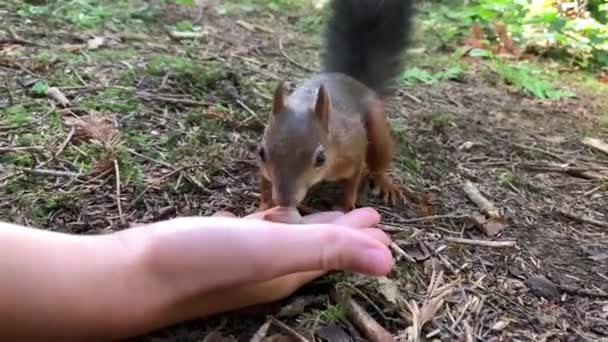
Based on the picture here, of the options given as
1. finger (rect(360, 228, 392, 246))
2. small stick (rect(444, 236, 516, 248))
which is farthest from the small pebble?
finger (rect(360, 228, 392, 246))

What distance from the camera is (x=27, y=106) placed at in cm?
268

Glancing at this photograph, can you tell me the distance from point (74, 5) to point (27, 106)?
1.70 m

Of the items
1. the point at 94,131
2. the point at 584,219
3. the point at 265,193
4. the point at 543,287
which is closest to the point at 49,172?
the point at 94,131

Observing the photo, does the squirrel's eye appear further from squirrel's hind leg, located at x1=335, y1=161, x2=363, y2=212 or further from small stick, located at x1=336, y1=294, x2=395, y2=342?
small stick, located at x1=336, y1=294, x2=395, y2=342

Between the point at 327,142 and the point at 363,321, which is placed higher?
the point at 327,142

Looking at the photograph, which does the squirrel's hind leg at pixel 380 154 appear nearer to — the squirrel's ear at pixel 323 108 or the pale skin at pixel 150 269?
the squirrel's ear at pixel 323 108

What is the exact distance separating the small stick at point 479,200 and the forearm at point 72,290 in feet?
3.97

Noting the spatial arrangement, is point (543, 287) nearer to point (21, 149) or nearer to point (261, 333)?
point (261, 333)

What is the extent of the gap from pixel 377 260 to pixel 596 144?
6.68 feet

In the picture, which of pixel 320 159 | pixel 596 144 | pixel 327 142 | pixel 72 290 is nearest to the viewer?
pixel 72 290

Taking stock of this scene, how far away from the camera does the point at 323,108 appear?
7.29 ft

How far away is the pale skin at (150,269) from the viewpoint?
1438mm

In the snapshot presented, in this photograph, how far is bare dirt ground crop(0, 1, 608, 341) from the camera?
70.4 inches

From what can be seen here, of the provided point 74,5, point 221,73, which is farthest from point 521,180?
point 74,5
